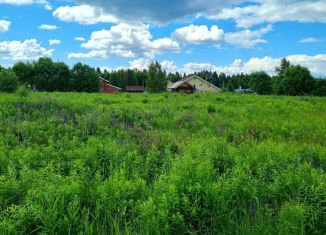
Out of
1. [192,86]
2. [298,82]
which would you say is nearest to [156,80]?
[192,86]

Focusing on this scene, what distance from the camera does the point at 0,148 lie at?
620 centimetres

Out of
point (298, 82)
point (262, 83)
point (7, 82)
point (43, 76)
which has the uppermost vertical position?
point (43, 76)

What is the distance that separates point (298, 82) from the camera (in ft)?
203

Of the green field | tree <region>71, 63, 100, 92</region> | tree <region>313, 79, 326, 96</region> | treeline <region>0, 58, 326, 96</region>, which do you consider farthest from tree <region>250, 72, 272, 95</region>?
the green field

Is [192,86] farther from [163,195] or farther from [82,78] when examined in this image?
[163,195]

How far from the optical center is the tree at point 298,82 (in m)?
61.3

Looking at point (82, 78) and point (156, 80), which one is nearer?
point (82, 78)

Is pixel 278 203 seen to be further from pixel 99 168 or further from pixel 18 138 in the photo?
pixel 18 138

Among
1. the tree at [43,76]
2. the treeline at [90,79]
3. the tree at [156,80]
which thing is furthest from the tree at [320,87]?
the tree at [43,76]

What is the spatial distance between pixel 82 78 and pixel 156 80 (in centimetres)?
1501

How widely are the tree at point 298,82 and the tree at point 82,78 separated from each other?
3826 centimetres

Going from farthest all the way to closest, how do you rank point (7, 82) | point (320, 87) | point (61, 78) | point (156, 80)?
point (156, 80) < point (61, 78) < point (320, 87) < point (7, 82)

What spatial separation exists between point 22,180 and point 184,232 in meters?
2.31

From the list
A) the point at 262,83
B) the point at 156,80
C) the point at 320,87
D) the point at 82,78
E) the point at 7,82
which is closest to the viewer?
the point at 7,82
